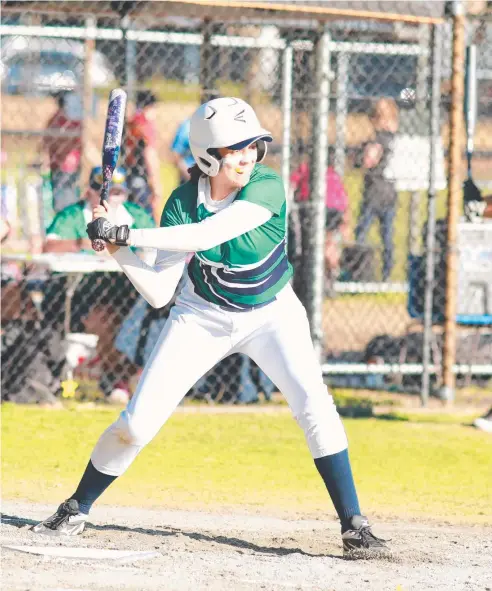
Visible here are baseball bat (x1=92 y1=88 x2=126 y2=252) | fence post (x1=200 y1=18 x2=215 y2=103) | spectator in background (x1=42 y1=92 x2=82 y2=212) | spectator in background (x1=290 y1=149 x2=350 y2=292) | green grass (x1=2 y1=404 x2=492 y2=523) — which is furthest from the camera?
spectator in background (x1=42 y1=92 x2=82 y2=212)

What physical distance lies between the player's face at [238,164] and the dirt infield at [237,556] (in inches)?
57.4

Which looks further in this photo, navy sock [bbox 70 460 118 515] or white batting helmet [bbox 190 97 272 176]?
navy sock [bbox 70 460 118 515]

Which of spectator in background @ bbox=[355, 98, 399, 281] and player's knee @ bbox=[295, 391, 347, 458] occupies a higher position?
spectator in background @ bbox=[355, 98, 399, 281]

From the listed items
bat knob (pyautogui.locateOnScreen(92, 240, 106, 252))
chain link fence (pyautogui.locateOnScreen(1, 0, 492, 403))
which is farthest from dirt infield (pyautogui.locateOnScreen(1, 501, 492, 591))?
chain link fence (pyautogui.locateOnScreen(1, 0, 492, 403))

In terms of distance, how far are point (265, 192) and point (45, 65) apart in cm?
1290

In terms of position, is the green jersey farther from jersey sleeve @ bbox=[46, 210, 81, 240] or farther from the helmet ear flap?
jersey sleeve @ bbox=[46, 210, 81, 240]

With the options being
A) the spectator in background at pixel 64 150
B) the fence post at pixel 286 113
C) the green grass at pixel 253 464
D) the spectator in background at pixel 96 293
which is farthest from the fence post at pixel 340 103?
the green grass at pixel 253 464

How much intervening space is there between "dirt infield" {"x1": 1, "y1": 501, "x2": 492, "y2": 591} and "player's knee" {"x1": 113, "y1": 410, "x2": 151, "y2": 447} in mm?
421

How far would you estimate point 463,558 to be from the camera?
495 centimetres

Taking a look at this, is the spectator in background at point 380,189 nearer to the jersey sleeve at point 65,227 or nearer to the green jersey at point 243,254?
the jersey sleeve at point 65,227

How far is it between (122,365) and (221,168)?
440cm

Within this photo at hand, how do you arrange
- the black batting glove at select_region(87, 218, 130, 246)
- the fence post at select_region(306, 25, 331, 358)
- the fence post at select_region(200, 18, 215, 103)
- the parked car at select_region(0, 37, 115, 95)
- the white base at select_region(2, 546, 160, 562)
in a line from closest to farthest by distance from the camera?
the black batting glove at select_region(87, 218, 130, 246) → the white base at select_region(2, 546, 160, 562) → the fence post at select_region(306, 25, 331, 358) → the fence post at select_region(200, 18, 215, 103) → the parked car at select_region(0, 37, 115, 95)

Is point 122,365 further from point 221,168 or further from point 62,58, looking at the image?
point 62,58

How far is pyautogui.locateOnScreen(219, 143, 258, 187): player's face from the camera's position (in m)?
4.82
